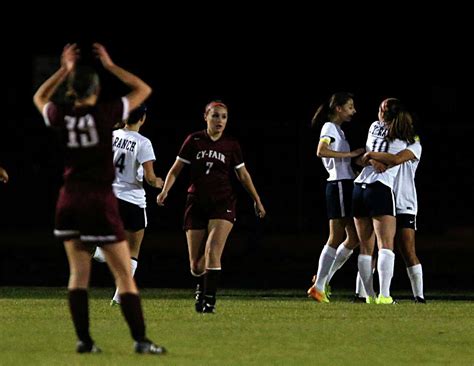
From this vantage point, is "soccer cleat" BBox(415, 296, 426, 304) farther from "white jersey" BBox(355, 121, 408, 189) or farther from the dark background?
the dark background

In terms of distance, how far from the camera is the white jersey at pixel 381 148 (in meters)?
15.7

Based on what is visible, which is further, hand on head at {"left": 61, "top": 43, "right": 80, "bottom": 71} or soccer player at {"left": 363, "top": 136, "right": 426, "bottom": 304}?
soccer player at {"left": 363, "top": 136, "right": 426, "bottom": 304}

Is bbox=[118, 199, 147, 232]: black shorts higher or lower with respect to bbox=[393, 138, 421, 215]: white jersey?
lower

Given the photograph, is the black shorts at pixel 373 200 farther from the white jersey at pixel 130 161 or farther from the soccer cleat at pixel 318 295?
the white jersey at pixel 130 161

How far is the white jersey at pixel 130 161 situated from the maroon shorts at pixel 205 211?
0.58m

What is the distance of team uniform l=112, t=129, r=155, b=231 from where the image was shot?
14695 millimetres

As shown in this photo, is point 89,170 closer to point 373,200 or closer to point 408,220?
point 373,200

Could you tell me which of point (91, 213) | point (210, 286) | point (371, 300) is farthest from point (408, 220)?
point (91, 213)

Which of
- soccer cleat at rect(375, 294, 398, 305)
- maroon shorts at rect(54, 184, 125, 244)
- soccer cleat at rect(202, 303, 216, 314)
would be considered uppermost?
maroon shorts at rect(54, 184, 125, 244)

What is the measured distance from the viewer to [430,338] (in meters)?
12.0

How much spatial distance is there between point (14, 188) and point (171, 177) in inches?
686

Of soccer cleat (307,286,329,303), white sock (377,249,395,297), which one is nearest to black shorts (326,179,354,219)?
white sock (377,249,395,297)

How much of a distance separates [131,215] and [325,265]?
8.28ft

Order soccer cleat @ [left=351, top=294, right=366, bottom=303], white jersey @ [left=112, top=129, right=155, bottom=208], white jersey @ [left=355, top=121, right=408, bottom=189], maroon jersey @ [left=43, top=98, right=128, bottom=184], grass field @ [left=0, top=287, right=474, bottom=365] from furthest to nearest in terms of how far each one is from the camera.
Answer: soccer cleat @ [left=351, top=294, right=366, bottom=303], white jersey @ [left=355, top=121, right=408, bottom=189], white jersey @ [left=112, top=129, right=155, bottom=208], grass field @ [left=0, top=287, right=474, bottom=365], maroon jersey @ [left=43, top=98, right=128, bottom=184]
